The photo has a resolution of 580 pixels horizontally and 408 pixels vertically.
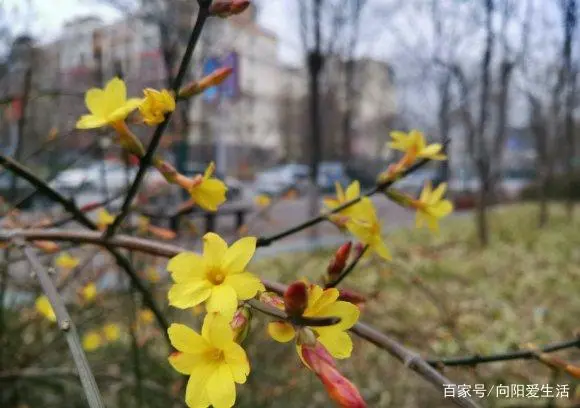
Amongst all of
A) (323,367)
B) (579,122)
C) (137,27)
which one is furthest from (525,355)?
(579,122)

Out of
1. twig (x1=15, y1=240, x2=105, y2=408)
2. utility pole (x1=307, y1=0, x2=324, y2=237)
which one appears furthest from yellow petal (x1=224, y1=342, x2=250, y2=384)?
utility pole (x1=307, y1=0, x2=324, y2=237)

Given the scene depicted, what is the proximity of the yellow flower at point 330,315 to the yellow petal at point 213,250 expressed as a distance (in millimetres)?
79

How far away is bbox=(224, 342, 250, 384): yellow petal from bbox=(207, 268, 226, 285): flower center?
7 centimetres

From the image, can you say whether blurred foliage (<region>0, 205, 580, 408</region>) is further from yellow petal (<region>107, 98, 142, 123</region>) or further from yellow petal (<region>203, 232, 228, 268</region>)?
yellow petal (<region>107, 98, 142, 123</region>)

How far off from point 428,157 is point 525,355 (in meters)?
0.31

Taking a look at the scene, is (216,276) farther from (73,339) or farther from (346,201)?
(346,201)

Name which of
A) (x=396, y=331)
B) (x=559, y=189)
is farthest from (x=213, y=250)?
(x=559, y=189)

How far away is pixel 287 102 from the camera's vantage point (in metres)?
32.1

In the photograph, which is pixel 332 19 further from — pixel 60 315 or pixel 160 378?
pixel 60 315

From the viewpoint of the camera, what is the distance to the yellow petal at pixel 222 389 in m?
0.48

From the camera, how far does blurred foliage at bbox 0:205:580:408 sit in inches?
80.6

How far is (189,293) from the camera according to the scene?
53 cm

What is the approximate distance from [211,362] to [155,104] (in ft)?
0.93

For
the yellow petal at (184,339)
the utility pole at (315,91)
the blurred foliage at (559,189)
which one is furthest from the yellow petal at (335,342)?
the blurred foliage at (559,189)
